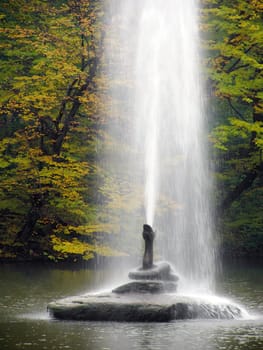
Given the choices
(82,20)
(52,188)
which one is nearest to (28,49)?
(82,20)

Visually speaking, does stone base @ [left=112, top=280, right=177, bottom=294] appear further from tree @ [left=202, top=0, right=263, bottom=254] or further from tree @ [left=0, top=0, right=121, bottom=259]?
tree @ [left=202, top=0, right=263, bottom=254]

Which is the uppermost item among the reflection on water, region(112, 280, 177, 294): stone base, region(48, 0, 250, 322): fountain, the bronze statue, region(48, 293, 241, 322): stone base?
region(48, 0, 250, 322): fountain

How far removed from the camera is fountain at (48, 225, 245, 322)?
17.0m

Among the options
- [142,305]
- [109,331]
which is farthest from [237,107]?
[109,331]

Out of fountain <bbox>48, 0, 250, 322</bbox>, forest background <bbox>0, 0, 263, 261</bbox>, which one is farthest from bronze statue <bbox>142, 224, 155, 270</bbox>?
forest background <bbox>0, 0, 263, 261</bbox>

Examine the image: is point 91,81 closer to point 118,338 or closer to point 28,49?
point 28,49

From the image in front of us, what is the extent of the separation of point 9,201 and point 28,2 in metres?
7.69

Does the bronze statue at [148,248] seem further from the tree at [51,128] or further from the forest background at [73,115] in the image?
the tree at [51,128]

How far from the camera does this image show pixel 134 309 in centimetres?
1700

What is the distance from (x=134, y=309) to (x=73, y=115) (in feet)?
51.9

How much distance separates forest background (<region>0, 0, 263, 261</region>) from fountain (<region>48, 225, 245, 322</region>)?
1037 cm

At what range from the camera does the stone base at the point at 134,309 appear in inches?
667

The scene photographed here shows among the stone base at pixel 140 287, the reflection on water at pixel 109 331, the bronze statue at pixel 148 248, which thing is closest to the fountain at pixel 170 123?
the bronze statue at pixel 148 248

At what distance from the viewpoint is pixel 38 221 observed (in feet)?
106
